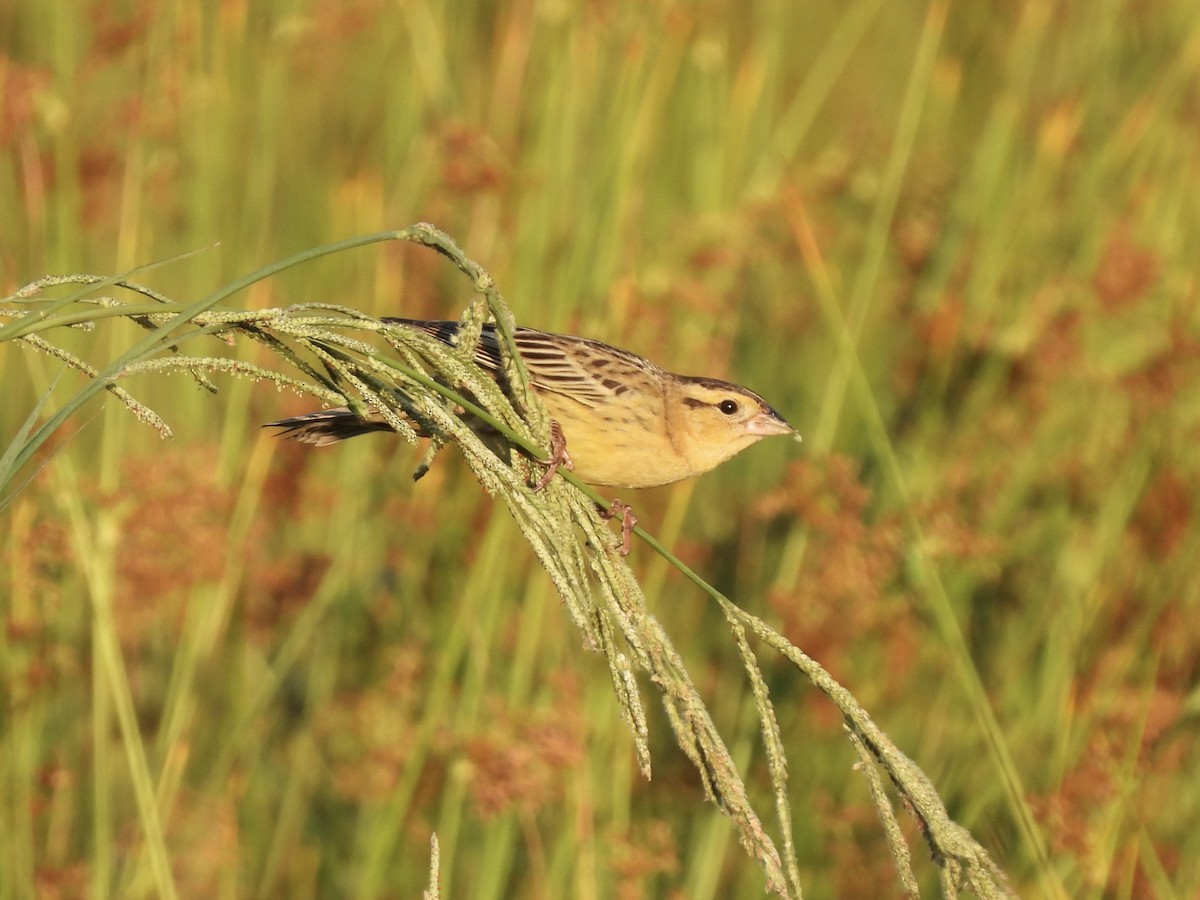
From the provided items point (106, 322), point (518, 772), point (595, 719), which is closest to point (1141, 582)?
point (595, 719)

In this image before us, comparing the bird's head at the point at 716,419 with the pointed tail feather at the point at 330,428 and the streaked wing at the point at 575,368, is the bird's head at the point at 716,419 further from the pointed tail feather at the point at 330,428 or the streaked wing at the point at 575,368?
the pointed tail feather at the point at 330,428

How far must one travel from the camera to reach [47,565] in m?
3.71

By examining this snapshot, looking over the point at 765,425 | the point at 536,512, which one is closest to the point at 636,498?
the point at 765,425

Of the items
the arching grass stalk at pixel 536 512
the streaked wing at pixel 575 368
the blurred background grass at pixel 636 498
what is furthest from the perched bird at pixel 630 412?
the arching grass stalk at pixel 536 512

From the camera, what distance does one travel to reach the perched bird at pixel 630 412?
11.6ft

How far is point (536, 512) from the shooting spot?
6.14 ft

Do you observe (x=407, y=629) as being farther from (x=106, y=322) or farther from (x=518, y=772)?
(x=106, y=322)

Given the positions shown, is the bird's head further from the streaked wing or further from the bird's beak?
the streaked wing

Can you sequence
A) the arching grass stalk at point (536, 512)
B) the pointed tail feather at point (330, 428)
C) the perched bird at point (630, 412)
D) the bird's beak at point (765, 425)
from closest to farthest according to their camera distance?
the arching grass stalk at point (536, 512) < the pointed tail feather at point (330, 428) < the perched bird at point (630, 412) < the bird's beak at point (765, 425)

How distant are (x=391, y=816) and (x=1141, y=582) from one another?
228cm

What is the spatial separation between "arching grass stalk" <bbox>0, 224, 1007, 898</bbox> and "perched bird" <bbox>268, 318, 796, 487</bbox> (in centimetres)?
139

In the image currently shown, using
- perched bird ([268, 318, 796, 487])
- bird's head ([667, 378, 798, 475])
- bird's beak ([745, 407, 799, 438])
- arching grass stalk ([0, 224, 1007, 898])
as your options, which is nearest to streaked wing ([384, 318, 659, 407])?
perched bird ([268, 318, 796, 487])

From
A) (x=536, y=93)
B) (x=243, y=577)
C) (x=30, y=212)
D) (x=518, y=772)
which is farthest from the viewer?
(x=536, y=93)

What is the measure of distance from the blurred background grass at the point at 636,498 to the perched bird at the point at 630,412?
0.34 meters
